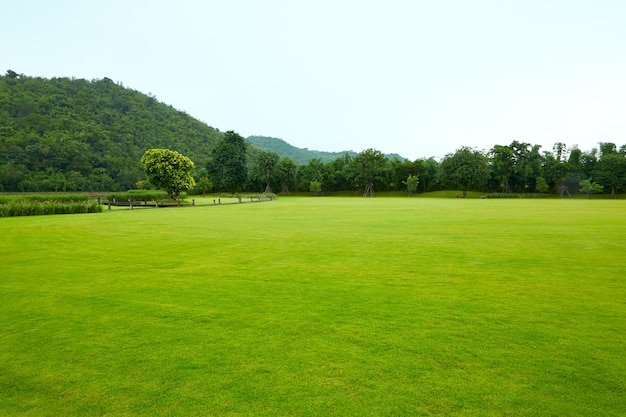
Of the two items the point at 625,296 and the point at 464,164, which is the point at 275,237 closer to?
the point at 625,296

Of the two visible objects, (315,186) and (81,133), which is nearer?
(81,133)

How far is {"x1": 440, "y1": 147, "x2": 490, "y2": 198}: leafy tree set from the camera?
8506 cm

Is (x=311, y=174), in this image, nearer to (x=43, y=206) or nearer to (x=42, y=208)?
(x=43, y=206)

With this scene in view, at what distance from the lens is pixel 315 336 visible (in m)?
4.98

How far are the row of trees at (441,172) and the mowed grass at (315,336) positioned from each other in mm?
82676

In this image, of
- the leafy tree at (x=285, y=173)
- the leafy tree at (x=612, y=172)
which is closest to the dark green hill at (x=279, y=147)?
the leafy tree at (x=285, y=173)

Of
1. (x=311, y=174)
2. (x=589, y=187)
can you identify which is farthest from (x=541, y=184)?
(x=311, y=174)

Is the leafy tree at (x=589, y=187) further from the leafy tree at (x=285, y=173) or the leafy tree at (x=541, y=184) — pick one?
the leafy tree at (x=285, y=173)

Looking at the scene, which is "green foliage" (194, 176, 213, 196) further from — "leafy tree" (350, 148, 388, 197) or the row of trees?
"leafy tree" (350, 148, 388, 197)

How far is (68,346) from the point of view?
475cm

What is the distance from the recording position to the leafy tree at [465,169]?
279 ft


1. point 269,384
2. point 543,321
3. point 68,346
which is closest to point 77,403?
point 68,346

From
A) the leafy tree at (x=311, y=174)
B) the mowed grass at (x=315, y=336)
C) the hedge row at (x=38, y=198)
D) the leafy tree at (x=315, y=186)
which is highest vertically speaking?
the leafy tree at (x=311, y=174)

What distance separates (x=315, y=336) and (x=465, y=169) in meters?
87.8
